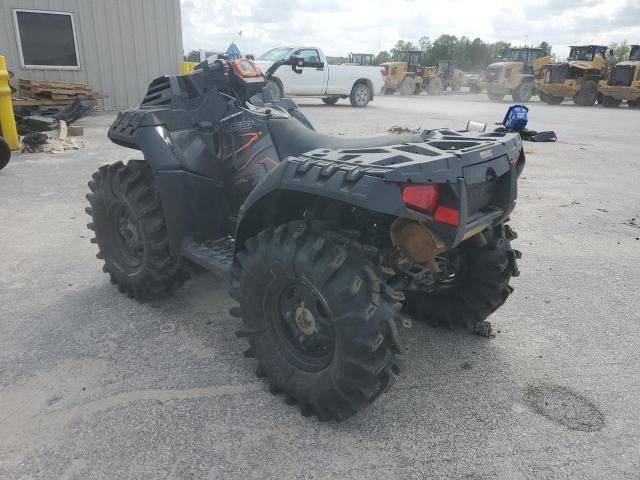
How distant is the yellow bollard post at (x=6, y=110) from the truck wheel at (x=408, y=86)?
24814 mm

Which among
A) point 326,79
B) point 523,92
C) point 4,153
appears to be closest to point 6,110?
point 4,153

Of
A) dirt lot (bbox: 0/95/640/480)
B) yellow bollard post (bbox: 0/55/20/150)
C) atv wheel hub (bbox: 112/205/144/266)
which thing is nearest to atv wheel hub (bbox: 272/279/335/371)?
dirt lot (bbox: 0/95/640/480)

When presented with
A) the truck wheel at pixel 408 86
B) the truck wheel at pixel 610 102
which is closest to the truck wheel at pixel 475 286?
the truck wheel at pixel 610 102

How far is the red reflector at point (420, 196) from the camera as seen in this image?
6.40 feet

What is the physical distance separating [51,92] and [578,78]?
71.1 ft

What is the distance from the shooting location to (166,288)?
354 cm

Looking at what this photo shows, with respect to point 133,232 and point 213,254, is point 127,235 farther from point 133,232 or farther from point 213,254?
point 213,254

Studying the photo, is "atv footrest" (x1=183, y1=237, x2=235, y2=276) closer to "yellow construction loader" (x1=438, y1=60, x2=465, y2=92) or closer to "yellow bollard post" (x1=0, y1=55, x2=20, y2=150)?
"yellow bollard post" (x1=0, y1=55, x2=20, y2=150)

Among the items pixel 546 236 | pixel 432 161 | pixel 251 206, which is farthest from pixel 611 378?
pixel 546 236

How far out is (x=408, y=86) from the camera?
30281mm

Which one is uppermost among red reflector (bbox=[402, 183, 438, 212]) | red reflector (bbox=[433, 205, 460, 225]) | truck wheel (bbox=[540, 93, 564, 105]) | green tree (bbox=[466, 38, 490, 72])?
green tree (bbox=[466, 38, 490, 72])

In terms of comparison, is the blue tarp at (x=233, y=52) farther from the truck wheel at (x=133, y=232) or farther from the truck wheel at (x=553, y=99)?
the truck wheel at (x=553, y=99)

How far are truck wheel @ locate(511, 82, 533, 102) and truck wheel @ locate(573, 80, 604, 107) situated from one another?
12.4ft

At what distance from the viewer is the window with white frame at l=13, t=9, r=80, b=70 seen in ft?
40.2
